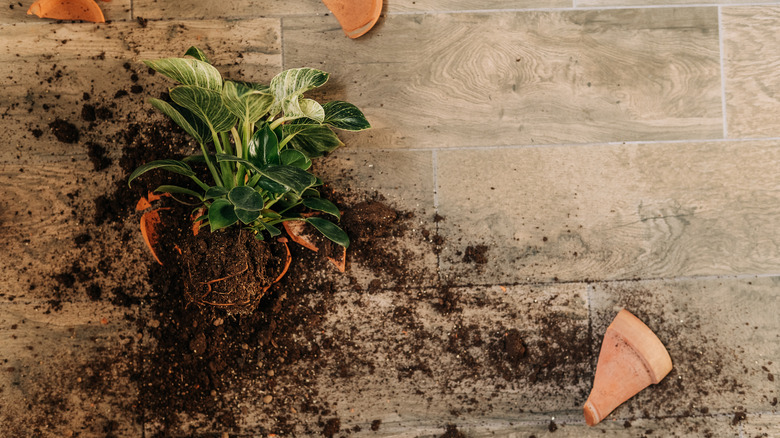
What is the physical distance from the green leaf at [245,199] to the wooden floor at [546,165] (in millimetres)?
493

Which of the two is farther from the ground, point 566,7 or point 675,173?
point 566,7

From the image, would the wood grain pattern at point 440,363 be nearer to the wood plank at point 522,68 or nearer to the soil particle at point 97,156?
the wood plank at point 522,68

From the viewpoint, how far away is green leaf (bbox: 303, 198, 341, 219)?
156cm

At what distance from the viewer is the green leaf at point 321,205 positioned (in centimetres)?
156

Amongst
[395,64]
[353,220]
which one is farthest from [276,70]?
[353,220]

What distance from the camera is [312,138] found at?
5.15 ft

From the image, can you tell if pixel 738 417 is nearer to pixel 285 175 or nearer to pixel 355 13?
pixel 285 175

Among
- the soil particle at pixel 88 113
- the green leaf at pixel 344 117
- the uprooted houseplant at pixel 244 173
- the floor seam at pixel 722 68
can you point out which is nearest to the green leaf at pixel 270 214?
the uprooted houseplant at pixel 244 173

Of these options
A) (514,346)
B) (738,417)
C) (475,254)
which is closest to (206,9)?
(475,254)

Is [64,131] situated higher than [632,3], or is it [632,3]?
[632,3]

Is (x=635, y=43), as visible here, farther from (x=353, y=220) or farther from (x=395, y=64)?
(x=353, y=220)

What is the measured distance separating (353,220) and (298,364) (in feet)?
1.83

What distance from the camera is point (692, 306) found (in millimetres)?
1764

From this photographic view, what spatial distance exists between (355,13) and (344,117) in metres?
0.44
